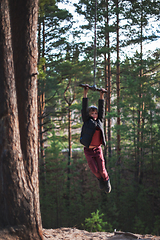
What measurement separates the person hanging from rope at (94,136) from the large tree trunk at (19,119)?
106 centimetres

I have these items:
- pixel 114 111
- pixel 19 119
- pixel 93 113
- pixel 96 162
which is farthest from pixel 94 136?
pixel 114 111

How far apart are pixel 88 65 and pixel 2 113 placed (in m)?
11.3

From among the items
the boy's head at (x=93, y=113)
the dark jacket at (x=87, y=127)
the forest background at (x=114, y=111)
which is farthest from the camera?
the forest background at (x=114, y=111)

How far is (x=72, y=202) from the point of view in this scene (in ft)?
52.3

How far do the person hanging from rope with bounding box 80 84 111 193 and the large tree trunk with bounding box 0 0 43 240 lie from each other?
1064 millimetres

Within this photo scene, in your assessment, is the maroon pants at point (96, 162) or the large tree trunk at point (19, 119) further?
the maroon pants at point (96, 162)

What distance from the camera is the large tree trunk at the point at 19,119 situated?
11.5ft

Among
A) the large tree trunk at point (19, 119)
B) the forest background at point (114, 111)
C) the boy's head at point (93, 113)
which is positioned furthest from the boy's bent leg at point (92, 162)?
the forest background at point (114, 111)

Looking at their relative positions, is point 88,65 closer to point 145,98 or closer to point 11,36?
point 145,98

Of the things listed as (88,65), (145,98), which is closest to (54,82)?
(88,65)

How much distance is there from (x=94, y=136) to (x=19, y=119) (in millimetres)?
1600

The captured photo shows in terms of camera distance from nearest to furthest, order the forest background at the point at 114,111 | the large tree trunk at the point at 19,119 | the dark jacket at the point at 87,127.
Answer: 1. the large tree trunk at the point at 19,119
2. the dark jacket at the point at 87,127
3. the forest background at the point at 114,111

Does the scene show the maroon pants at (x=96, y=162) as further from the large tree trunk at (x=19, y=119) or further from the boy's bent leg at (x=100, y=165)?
the large tree trunk at (x=19, y=119)

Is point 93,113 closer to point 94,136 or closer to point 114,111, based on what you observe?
point 94,136
